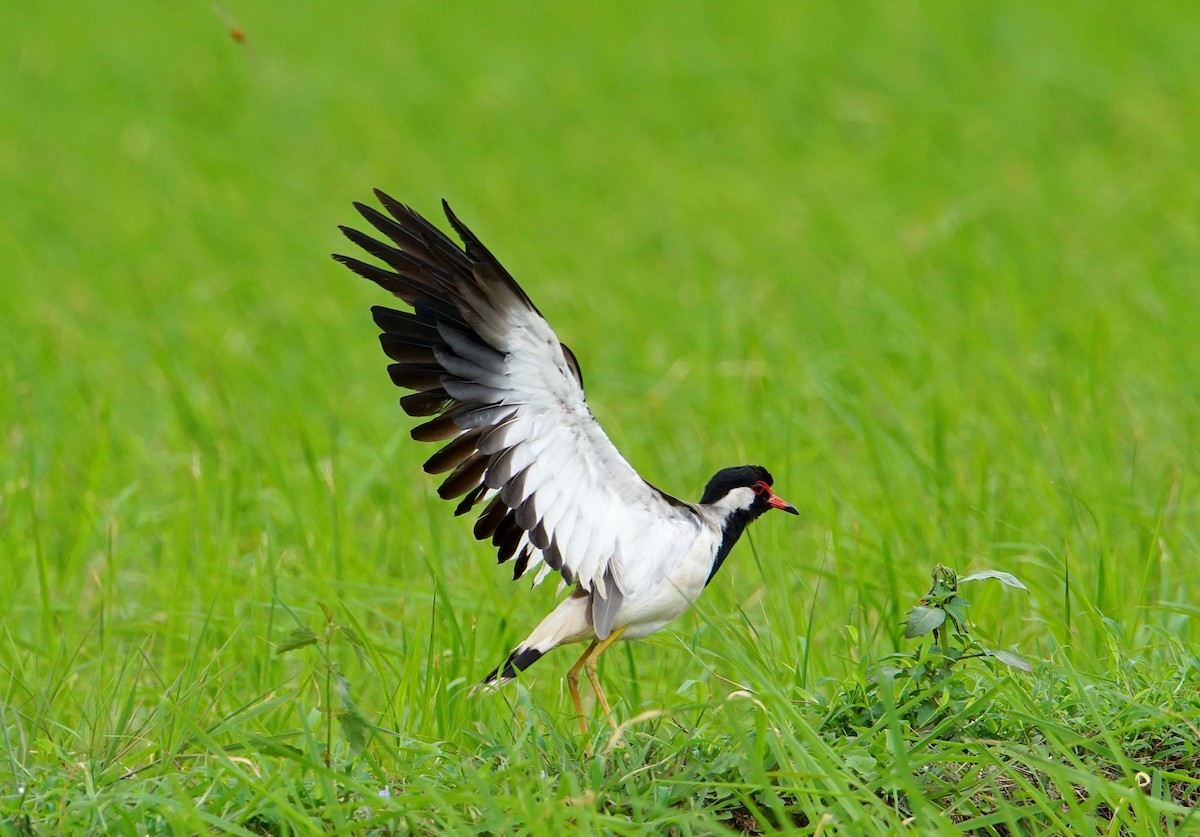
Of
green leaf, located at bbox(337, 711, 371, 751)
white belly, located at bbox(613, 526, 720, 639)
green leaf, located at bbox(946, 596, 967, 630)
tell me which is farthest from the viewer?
white belly, located at bbox(613, 526, 720, 639)

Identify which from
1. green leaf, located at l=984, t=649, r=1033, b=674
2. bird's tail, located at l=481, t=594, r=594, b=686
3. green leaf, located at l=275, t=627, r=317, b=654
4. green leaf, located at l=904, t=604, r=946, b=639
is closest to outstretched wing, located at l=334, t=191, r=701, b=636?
bird's tail, located at l=481, t=594, r=594, b=686

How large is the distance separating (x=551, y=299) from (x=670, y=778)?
6.00m

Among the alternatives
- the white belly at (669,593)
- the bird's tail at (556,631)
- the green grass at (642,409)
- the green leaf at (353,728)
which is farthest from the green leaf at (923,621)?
the green leaf at (353,728)

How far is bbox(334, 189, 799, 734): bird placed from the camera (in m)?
3.34

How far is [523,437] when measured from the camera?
339 cm

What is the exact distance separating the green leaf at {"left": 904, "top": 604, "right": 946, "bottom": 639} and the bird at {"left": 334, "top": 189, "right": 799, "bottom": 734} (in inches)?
22.8

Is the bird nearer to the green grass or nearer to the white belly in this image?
the white belly

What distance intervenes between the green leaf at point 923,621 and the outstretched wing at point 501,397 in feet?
2.26

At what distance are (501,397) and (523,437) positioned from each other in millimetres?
105

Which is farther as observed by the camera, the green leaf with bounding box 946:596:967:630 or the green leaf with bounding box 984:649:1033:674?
the green leaf with bounding box 946:596:967:630

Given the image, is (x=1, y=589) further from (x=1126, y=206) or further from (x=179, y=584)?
(x=1126, y=206)

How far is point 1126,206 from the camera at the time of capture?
9758 millimetres

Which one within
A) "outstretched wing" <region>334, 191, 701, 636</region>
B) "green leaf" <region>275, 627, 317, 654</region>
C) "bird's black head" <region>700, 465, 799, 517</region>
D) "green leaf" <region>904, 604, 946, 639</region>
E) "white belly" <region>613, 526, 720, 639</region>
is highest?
"outstretched wing" <region>334, 191, 701, 636</region>

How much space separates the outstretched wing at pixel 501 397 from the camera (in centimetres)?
333
